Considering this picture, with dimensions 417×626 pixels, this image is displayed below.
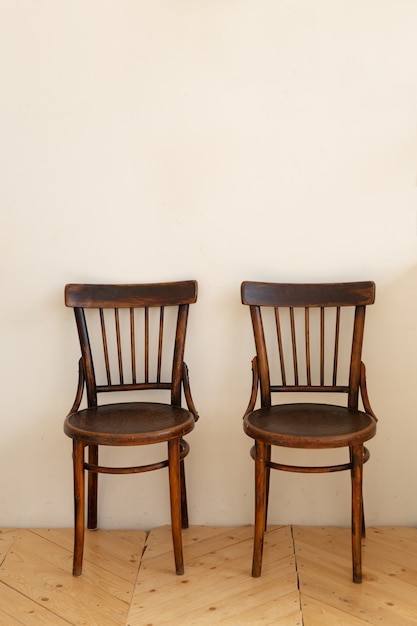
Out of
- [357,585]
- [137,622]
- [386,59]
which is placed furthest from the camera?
[386,59]

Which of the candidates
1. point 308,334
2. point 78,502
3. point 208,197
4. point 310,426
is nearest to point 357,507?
point 310,426

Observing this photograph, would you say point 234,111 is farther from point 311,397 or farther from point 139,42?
point 311,397

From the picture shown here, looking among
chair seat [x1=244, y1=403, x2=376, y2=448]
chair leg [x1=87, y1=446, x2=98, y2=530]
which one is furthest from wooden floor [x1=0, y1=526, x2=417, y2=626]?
chair seat [x1=244, y1=403, x2=376, y2=448]

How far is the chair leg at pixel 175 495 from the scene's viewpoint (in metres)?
2.18

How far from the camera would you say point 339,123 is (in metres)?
2.45

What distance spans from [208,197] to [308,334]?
0.63 metres

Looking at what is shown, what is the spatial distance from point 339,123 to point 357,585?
5.20ft

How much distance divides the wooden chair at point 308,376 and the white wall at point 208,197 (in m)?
0.12

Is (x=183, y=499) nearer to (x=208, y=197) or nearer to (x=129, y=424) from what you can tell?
(x=129, y=424)

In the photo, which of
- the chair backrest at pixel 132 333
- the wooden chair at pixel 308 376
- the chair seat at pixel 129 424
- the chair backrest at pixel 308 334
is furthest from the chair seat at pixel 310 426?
the chair backrest at pixel 132 333

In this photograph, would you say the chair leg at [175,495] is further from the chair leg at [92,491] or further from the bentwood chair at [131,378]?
the chair leg at [92,491]

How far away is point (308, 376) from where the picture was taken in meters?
Answer: 2.43

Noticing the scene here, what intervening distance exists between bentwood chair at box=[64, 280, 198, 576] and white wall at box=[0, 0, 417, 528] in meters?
0.11

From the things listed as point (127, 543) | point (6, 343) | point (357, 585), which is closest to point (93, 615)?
point (127, 543)
